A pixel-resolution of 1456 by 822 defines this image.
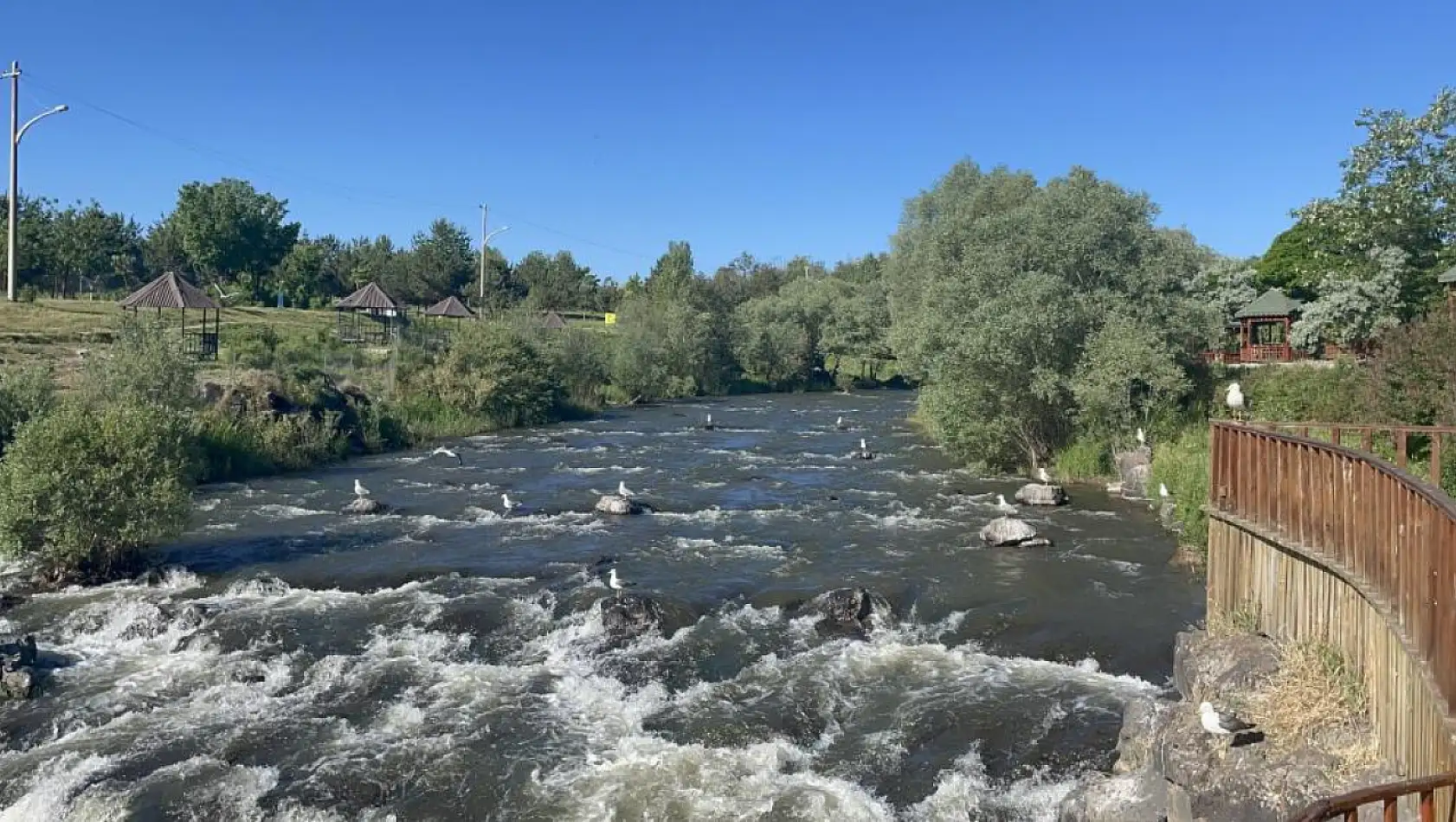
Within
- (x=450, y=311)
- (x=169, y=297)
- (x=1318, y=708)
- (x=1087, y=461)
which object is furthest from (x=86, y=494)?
(x=450, y=311)

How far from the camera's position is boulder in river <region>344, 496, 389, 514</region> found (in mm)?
25984

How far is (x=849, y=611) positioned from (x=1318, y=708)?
8.14 m

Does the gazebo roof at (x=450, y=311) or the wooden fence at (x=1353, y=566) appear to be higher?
the gazebo roof at (x=450, y=311)

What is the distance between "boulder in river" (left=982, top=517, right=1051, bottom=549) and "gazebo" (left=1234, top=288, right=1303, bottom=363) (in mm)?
27058

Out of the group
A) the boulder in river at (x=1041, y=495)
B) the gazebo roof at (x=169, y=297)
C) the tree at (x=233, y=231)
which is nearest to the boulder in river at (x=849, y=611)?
the boulder in river at (x=1041, y=495)

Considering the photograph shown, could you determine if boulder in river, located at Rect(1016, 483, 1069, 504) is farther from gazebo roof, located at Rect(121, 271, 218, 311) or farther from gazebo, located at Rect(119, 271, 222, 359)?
gazebo roof, located at Rect(121, 271, 218, 311)

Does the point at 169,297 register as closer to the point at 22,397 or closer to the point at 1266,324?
the point at 22,397

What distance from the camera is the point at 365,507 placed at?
1025 inches

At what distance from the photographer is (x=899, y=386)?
82.2 meters

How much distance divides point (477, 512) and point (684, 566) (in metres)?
8.09

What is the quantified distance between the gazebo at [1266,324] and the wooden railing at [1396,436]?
81.1 ft

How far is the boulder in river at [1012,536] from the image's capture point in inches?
853

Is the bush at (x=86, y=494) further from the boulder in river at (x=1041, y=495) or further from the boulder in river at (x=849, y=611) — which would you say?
the boulder in river at (x=1041, y=495)

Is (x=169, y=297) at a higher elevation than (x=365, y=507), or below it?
higher
